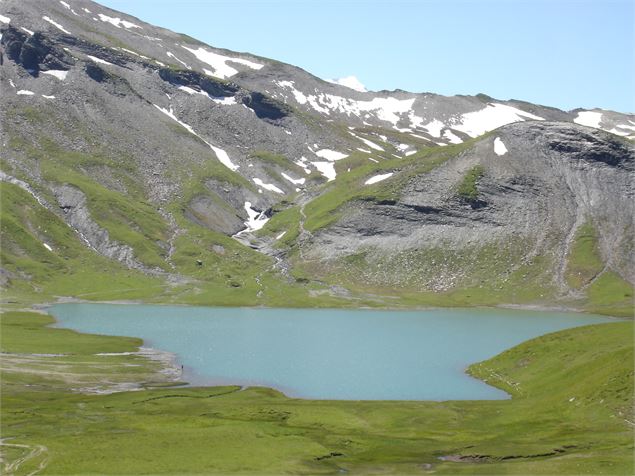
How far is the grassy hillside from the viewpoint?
56.8m

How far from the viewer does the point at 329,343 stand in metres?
134

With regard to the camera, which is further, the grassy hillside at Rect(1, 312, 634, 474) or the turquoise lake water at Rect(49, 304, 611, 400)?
the turquoise lake water at Rect(49, 304, 611, 400)

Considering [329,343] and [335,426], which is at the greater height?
[329,343]

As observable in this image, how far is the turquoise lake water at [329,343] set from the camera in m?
97.2

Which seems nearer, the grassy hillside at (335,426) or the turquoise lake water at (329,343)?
the grassy hillside at (335,426)

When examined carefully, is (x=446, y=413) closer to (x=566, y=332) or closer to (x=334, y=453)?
(x=334, y=453)

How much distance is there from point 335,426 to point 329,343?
62132mm

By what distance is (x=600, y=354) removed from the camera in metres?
86.6

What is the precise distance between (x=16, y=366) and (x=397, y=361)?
5351cm

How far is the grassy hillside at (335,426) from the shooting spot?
5678 centimetres

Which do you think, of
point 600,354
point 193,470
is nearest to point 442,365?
point 600,354

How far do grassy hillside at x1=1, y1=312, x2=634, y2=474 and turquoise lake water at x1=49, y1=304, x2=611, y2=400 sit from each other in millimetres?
8051

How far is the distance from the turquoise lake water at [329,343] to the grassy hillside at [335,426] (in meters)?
8.05

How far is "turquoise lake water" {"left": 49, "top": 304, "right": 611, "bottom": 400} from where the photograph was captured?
A: 9719 cm
